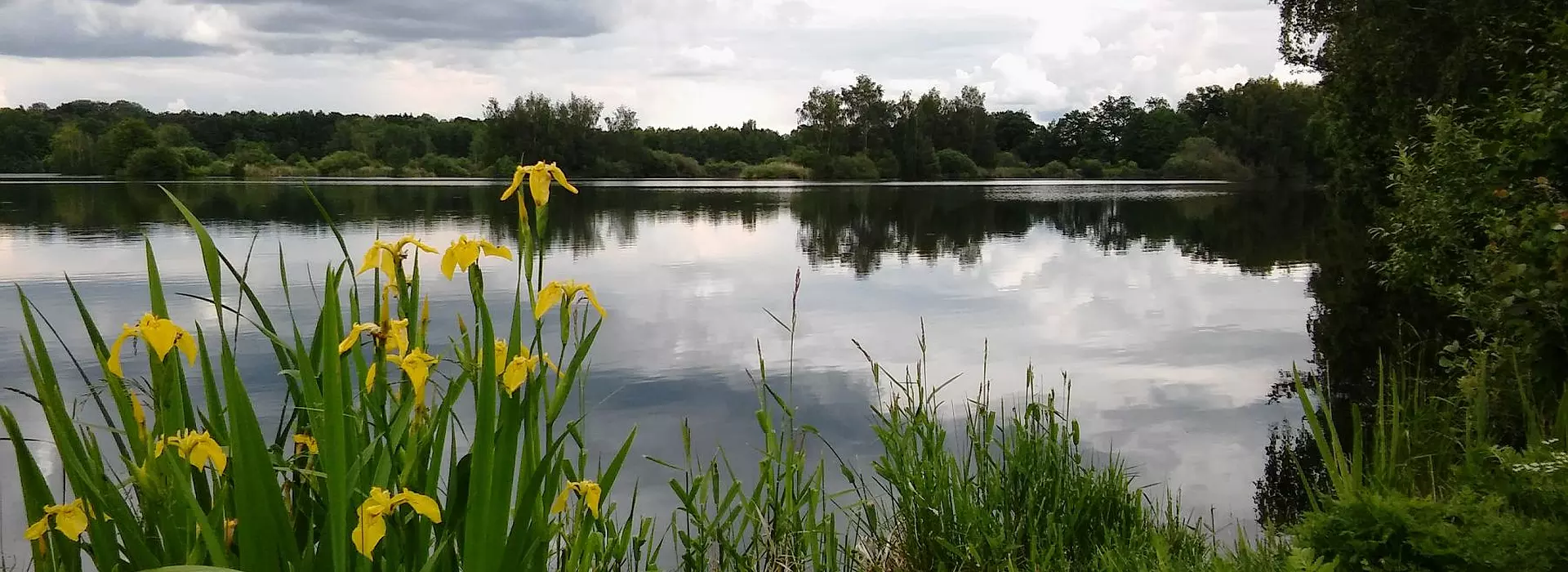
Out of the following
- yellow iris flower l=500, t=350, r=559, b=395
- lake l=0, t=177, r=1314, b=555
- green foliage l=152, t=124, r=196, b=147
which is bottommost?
lake l=0, t=177, r=1314, b=555

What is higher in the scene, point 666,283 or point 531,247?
point 531,247

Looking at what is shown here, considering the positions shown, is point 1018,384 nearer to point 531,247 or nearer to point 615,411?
point 615,411

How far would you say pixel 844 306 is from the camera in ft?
33.6

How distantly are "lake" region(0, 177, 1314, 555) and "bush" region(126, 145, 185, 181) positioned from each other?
33.7m

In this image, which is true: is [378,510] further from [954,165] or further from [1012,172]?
[1012,172]

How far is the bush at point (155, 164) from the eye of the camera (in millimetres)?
53750

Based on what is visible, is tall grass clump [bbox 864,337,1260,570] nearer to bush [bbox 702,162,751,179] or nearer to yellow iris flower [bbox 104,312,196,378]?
yellow iris flower [bbox 104,312,196,378]

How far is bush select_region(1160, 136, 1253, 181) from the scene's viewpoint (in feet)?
205

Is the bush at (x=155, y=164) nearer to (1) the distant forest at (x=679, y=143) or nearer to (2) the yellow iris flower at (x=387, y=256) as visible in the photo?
(1) the distant forest at (x=679, y=143)

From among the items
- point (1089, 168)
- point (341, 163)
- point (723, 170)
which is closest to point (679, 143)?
point (723, 170)

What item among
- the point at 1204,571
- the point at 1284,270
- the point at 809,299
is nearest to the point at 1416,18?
the point at 1284,270

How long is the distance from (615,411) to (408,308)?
4.39m

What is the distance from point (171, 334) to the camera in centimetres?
128

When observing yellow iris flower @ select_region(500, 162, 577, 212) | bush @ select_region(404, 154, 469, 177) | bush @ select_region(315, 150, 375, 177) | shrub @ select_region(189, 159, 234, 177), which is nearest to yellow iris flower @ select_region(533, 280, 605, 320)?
yellow iris flower @ select_region(500, 162, 577, 212)
